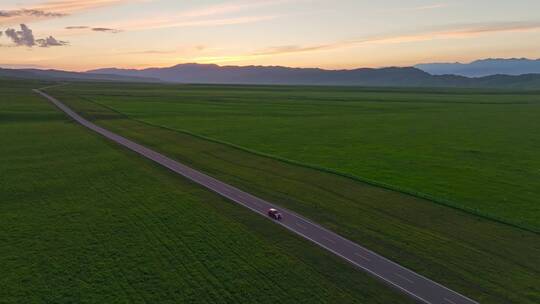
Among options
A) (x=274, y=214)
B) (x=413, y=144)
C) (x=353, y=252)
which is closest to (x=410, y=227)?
(x=353, y=252)

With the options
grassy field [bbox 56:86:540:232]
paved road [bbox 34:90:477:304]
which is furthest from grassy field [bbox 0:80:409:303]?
grassy field [bbox 56:86:540:232]

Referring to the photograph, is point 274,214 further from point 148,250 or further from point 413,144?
point 413,144

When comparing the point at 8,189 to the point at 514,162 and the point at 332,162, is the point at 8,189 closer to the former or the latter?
the point at 332,162

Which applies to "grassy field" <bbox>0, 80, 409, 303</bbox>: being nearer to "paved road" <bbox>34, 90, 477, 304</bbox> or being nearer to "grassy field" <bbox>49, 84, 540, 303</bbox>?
"paved road" <bbox>34, 90, 477, 304</bbox>

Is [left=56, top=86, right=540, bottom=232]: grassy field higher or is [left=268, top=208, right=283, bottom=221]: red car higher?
[left=268, top=208, right=283, bottom=221]: red car

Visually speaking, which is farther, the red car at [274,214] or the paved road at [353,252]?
the red car at [274,214]

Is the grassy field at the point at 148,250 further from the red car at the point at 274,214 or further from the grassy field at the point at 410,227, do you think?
the grassy field at the point at 410,227

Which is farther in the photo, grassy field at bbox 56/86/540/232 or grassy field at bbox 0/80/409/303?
grassy field at bbox 56/86/540/232

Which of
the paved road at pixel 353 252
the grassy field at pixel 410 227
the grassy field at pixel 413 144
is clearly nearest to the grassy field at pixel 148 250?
the paved road at pixel 353 252
